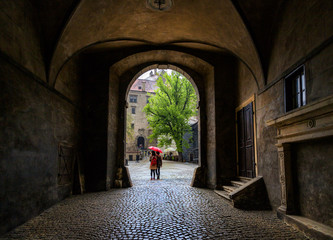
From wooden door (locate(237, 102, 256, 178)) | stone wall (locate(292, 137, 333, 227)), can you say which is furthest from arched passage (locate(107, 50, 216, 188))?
stone wall (locate(292, 137, 333, 227))

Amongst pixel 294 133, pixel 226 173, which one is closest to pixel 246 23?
pixel 294 133

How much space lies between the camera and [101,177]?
908cm

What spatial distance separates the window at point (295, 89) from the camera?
500 centimetres

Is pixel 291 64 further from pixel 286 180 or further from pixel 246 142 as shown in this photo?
pixel 246 142

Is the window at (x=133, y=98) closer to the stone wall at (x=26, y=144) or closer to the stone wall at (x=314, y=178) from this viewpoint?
the stone wall at (x=26, y=144)

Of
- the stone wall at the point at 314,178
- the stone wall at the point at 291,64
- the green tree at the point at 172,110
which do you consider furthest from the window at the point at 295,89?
the green tree at the point at 172,110

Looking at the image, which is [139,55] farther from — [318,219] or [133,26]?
[318,219]

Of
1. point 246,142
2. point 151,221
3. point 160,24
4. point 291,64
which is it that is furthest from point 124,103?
point 291,64

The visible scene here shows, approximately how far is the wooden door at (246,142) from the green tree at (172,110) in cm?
1595

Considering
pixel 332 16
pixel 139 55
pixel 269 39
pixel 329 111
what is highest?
pixel 139 55

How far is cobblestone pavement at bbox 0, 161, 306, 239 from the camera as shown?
167 inches

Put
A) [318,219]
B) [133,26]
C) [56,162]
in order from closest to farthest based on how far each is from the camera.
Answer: [318,219], [56,162], [133,26]

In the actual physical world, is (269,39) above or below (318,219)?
above

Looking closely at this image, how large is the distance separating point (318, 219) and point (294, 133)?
5.16 ft
